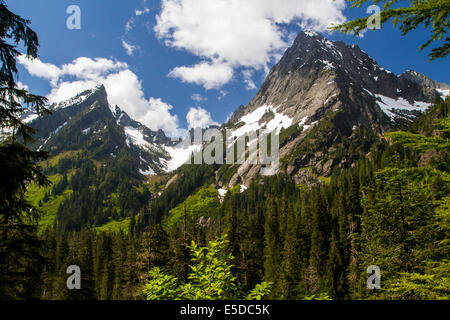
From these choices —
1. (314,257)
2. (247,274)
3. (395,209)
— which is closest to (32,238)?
(395,209)

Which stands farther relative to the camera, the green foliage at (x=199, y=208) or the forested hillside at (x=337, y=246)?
the green foliage at (x=199, y=208)

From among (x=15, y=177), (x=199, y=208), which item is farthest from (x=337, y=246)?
(x=199, y=208)

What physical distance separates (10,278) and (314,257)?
51.6 meters

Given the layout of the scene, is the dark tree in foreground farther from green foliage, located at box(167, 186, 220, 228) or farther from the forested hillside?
green foliage, located at box(167, 186, 220, 228)

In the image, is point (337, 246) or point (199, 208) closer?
point (337, 246)

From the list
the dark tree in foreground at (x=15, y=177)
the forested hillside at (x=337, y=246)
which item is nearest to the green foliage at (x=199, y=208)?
the forested hillside at (x=337, y=246)

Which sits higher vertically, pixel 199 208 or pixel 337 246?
pixel 199 208

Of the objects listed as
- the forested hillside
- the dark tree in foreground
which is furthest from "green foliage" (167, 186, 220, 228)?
the dark tree in foreground

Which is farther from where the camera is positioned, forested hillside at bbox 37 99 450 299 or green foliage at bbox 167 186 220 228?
green foliage at bbox 167 186 220 228

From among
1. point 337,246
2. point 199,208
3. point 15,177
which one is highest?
point 199,208

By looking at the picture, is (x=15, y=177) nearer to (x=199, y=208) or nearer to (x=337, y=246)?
(x=337, y=246)

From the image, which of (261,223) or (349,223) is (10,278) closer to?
(349,223)

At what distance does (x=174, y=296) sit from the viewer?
23.1 feet

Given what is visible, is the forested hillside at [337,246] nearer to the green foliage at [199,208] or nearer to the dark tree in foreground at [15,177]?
the dark tree in foreground at [15,177]
